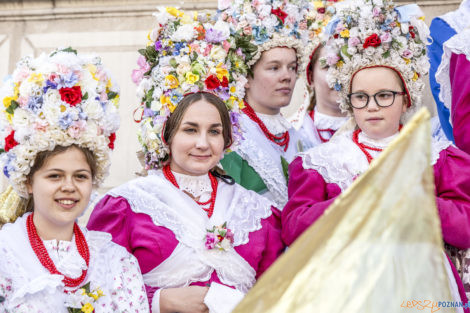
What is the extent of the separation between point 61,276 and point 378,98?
1850mm

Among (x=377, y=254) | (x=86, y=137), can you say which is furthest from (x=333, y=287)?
(x=86, y=137)

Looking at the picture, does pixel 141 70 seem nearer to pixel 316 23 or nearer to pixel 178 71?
pixel 178 71

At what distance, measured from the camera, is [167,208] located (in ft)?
11.0

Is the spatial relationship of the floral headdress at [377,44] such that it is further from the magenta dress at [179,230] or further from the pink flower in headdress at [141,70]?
the pink flower in headdress at [141,70]

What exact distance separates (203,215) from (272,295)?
234 cm

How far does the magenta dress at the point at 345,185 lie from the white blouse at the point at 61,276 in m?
0.84

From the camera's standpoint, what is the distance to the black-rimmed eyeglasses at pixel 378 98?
11.7ft

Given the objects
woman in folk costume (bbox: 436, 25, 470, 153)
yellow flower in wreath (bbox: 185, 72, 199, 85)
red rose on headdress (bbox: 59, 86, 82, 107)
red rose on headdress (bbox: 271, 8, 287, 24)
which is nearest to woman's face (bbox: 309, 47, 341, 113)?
red rose on headdress (bbox: 271, 8, 287, 24)

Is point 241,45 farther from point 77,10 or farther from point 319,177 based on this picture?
point 77,10

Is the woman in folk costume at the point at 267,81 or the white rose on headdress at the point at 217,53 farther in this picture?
the woman in folk costume at the point at 267,81

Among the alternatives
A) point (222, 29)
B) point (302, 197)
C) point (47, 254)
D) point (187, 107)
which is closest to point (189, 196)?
point (187, 107)

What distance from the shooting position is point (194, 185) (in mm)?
3510

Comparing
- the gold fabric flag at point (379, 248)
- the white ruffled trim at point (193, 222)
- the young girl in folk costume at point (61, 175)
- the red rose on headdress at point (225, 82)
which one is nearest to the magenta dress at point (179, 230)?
the white ruffled trim at point (193, 222)

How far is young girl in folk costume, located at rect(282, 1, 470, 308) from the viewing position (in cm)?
330
